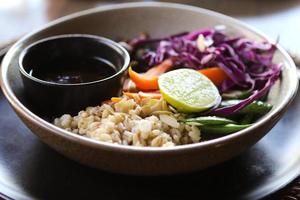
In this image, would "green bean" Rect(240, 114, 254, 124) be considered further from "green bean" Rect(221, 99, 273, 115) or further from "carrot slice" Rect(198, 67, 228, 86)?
"carrot slice" Rect(198, 67, 228, 86)

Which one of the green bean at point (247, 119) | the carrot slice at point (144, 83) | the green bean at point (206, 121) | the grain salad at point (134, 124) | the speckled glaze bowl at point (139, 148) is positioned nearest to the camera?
the speckled glaze bowl at point (139, 148)

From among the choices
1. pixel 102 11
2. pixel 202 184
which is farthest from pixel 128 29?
pixel 202 184

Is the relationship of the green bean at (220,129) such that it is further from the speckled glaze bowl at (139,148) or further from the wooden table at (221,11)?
the wooden table at (221,11)

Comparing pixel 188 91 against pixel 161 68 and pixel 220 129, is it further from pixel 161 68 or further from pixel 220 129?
pixel 161 68

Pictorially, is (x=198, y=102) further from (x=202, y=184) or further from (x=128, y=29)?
(x=128, y=29)

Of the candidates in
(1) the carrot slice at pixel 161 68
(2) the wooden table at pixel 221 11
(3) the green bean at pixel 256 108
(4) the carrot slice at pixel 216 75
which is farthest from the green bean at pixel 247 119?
(2) the wooden table at pixel 221 11
